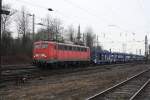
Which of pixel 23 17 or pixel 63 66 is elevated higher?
pixel 23 17

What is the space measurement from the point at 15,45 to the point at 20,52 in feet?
9.82

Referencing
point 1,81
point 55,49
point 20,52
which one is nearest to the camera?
point 1,81

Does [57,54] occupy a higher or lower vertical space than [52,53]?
Result: lower

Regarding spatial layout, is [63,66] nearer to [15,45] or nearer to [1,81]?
[1,81]

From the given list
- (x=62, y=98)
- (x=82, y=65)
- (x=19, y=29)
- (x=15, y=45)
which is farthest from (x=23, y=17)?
(x=62, y=98)

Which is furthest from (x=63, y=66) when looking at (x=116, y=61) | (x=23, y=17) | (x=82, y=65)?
(x=23, y=17)

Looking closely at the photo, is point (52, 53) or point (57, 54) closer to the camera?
point (52, 53)

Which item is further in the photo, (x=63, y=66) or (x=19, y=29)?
(x=19, y=29)

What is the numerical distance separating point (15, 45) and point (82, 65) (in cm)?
2546

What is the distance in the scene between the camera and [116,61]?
69812mm

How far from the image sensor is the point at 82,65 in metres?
43.4

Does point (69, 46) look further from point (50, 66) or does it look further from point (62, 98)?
point (62, 98)

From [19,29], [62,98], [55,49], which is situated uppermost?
[19,29]

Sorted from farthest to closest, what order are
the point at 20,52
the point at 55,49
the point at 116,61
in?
the point at 116,61, the point at 20,52, the point at 55,49
